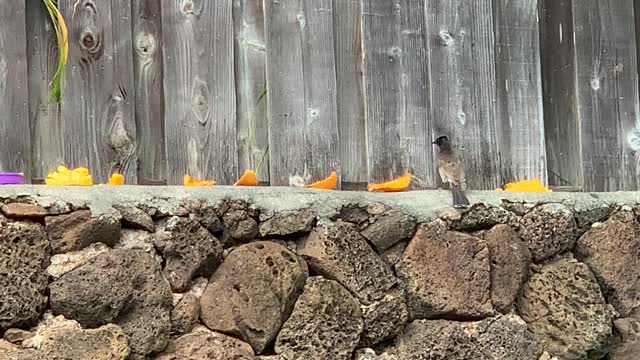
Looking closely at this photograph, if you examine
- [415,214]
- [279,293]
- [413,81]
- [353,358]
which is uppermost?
[413,81]

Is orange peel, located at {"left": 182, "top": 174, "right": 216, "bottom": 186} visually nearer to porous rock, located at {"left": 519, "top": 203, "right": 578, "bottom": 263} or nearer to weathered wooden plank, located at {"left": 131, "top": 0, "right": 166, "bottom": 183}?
weathered wooden plank, located at {"left": 131, "top": 0, "right": 166, "bottom": 183}

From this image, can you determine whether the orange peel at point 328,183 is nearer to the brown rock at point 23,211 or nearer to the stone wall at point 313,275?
the stone wall at point 313,275

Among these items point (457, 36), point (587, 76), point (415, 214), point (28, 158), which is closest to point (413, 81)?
point (457, 36)

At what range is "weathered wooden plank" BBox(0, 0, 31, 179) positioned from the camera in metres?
2.75

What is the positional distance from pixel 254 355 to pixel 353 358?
1.10 feet

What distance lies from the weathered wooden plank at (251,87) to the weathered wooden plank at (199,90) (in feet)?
0.12

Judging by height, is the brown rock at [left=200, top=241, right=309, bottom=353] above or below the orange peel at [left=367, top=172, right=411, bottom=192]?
below

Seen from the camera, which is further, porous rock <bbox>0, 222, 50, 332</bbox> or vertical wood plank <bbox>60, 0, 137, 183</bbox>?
vertical wood plank <bbox>60, 0, 137, 183</bbox>

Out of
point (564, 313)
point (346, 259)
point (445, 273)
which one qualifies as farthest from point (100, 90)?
point (564, 313)

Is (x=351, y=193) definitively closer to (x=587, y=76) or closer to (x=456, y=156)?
(x=456, y=156)

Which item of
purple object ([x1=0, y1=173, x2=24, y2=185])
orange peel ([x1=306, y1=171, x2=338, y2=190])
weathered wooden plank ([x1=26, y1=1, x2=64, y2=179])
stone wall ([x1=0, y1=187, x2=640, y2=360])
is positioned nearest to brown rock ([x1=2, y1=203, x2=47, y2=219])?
stone wall ([x1=0, y1=187, x2=640, y2=360])

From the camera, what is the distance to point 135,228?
271cm

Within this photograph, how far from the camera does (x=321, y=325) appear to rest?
9.30ft

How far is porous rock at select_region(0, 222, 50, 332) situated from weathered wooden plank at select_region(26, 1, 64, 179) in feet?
1.10
